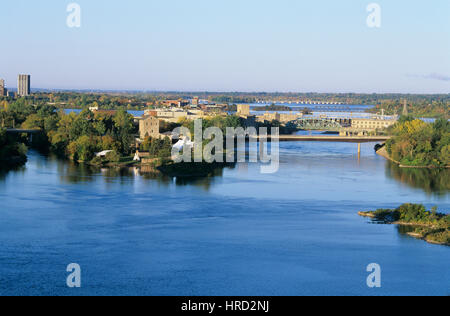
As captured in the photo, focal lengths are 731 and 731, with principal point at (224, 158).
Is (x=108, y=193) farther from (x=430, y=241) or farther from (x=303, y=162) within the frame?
(x=303, y=162)

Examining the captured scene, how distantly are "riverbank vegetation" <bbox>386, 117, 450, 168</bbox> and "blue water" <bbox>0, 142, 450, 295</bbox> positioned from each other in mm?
2384

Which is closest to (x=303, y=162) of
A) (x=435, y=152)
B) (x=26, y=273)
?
(x=435, y=152)

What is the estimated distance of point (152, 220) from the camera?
708cm

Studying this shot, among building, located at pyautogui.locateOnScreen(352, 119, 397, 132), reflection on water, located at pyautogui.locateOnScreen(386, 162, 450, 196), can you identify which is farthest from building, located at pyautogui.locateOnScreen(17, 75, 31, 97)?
reflection on water, located at pyautogui.locateOnScreen(386, 162, 450, 196)

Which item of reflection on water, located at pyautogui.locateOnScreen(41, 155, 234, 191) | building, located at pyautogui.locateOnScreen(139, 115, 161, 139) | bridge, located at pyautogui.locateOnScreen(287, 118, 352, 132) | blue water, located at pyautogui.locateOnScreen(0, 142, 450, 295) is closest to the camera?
blue water, located at pyautogui.locateOnScreen(0, 142, 450, 295)

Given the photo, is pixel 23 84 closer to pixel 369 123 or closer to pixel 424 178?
pixel 369 123

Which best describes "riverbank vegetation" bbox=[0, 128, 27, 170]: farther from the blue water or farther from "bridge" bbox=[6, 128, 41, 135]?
"bridge" bbox=[6, 128, 41, 135]

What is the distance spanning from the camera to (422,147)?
1248cm

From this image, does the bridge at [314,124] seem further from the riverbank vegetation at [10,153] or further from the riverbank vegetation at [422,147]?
the riverbank vegetation at [10,153]

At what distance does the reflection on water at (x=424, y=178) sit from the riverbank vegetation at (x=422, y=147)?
339 mm

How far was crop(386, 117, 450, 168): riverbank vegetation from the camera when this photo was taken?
12.2m

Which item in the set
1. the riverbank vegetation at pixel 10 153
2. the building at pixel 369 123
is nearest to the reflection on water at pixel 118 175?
the riverbank vegetation at pixel 10 153

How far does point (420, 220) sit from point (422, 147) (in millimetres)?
5620

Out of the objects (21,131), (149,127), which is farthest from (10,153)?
(149,127)
